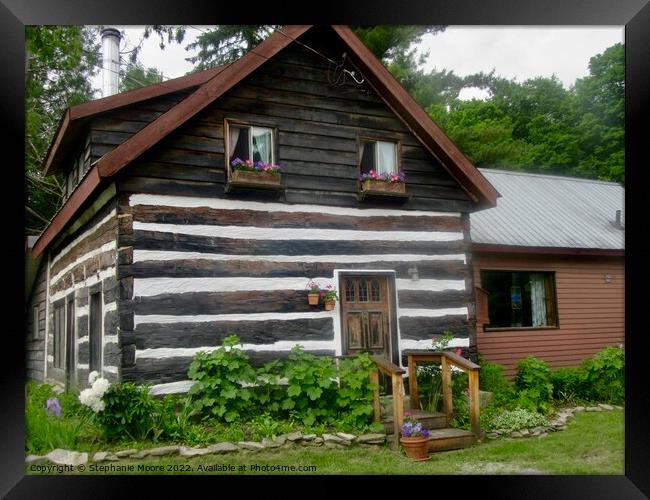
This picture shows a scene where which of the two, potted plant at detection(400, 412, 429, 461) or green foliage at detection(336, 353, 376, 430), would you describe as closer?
potted plant at detection(400, 412, 429, 461)

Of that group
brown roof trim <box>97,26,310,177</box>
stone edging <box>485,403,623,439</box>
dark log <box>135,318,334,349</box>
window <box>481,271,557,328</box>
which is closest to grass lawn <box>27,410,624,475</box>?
stone edging <box>485,403,623,439</box>

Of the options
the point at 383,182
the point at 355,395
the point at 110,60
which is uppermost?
the point at 110,60

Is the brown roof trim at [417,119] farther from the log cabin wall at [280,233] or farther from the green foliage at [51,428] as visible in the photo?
the green foliage at [51,428]

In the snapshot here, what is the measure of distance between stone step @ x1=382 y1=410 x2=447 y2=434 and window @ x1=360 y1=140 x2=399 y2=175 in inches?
139

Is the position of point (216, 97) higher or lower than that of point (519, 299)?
higher

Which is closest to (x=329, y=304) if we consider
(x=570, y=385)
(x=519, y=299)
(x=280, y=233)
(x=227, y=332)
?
(x=280, y=233)

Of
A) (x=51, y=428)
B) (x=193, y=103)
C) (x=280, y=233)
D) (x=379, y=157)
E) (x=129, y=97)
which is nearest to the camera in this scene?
(x=51, y=428)

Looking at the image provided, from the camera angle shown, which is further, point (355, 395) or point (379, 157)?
point (379, 157)

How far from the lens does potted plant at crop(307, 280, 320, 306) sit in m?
8.60

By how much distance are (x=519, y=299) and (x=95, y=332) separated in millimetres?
7407

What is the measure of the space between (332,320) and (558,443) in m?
3.25

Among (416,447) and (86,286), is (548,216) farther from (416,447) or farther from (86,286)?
(86,286)

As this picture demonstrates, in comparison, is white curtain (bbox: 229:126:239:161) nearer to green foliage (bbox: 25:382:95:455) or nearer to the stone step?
green foliage (bbox: 25:382:95:455)

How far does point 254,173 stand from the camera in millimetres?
8492
